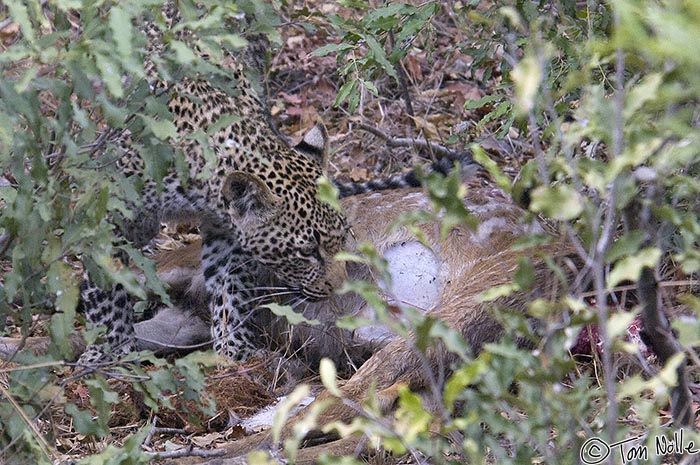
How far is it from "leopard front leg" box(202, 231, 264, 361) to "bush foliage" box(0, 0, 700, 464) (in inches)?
59.1

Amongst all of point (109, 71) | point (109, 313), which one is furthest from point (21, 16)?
point (109, 313)

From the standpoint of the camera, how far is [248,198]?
5141 mm

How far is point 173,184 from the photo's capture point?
516 centimetres

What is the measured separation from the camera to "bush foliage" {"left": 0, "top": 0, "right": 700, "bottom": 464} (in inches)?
82.1

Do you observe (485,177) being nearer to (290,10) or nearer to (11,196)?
(290,10)

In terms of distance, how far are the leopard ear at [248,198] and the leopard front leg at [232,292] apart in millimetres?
303

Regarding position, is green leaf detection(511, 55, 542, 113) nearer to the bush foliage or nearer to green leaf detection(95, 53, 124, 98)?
the bush foliage

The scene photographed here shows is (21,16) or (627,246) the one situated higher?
(21,16)

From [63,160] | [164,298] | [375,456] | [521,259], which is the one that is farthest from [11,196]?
[521,259]
